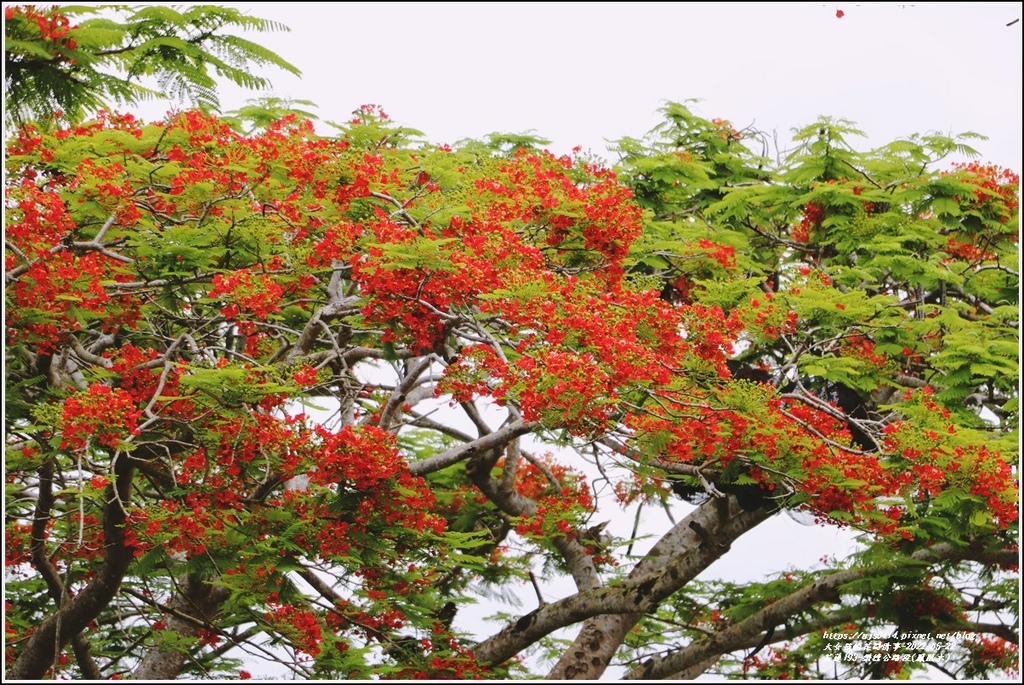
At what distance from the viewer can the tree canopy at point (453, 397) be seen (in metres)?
7.26

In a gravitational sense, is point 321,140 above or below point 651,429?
above

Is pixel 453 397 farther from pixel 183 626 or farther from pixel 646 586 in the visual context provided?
pixel 183 626

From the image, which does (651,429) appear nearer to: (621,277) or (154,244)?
(621,277)

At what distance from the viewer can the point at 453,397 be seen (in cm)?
760

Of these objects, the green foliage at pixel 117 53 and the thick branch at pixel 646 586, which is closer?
the green foliage at pixel 117 53

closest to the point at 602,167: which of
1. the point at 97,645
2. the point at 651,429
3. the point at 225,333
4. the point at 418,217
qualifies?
the point at 418,217

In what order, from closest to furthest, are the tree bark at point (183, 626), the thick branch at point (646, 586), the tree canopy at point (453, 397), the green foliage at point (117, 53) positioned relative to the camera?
the green foliage at point (117, 53) < the tree canopy at point (453, 397) < the thick branch at point (646, 586) < the tree bark at point (183, 626)

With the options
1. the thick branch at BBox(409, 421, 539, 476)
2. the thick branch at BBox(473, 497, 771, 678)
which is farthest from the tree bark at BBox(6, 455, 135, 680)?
the thick branch at BBox(473, 497, 771, 678)

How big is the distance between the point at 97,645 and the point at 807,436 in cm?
664

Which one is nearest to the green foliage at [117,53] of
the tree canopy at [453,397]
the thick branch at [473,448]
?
the tree canopy at [453,397]

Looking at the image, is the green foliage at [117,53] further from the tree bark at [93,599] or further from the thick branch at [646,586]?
the thick branch at [646,586]

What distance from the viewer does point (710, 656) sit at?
9.07 m

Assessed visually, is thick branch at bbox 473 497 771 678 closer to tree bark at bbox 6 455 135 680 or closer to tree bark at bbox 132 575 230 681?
tree bark at bbox 132 575 230 681

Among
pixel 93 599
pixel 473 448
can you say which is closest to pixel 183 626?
pixel 93 599
